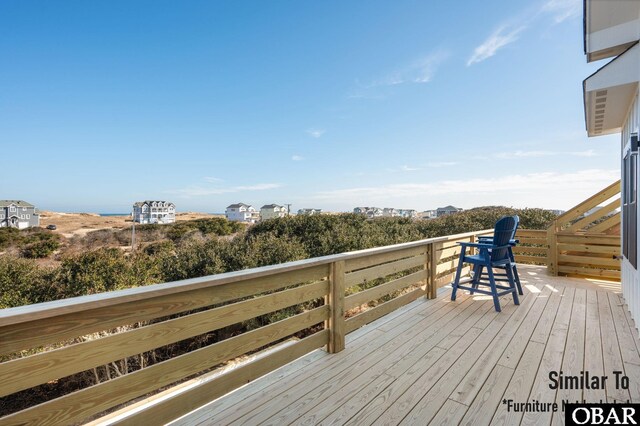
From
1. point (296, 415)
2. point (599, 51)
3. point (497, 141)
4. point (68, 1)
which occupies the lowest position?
point (296, 415)

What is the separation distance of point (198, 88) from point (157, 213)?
20007mm

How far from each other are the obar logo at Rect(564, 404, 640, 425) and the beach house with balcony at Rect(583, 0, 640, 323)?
1.64 m

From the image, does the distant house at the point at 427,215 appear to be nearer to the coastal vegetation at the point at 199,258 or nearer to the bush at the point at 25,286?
the coastal vegetation at the point at 199,258

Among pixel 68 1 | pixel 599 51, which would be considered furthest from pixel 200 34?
pixel 599 51

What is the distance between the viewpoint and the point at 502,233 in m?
3.56

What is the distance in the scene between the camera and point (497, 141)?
9453mm

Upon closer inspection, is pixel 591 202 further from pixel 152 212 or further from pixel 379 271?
pixel 152 212

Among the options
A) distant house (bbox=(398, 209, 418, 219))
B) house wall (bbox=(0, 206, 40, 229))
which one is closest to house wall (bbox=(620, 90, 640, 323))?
distant house (bbox=(398, 209, 418, 219))

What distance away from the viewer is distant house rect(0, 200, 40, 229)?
21.1 metres

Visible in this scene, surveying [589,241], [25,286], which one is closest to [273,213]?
[25,286]

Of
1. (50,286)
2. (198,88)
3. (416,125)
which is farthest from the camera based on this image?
(198,88)

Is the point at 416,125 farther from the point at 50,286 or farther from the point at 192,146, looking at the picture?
the point at 192,146

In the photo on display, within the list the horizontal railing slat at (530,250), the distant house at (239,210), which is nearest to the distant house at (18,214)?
the distant house at (239,210)

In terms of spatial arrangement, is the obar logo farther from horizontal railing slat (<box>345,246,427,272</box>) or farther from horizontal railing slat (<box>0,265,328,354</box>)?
horizontal railing slat (<box>0,265,328,354</box>)
